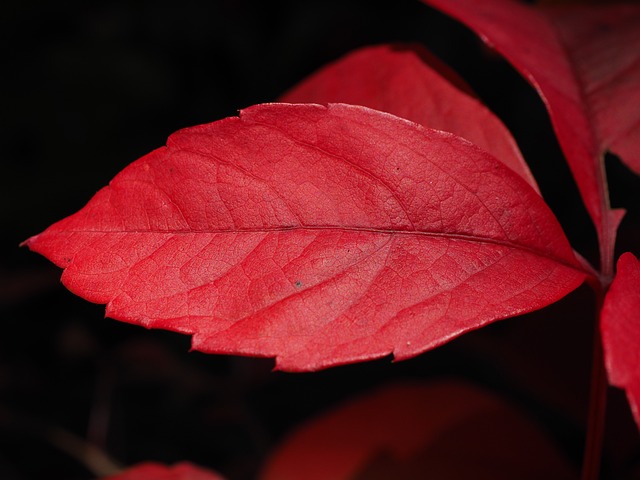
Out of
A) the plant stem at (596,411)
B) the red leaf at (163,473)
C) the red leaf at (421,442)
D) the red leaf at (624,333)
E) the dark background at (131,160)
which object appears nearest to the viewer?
the red leaf at (624,333)

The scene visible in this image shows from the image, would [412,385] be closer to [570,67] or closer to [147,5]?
[570,67]

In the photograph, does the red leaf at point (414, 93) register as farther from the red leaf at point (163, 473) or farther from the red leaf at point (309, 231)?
the red leaf at point (163, 473)

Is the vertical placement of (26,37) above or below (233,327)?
above

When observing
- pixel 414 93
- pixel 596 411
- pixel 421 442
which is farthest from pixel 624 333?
pixel 421 442

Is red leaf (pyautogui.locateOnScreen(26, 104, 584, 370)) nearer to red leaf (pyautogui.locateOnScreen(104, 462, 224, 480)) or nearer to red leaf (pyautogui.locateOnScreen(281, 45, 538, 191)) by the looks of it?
red leaf (pyautogui.locateOnScreen(281, 45, 538, 191))

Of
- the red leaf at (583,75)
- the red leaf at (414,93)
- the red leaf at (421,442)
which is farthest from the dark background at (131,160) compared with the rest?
the red leaf at (414,93)

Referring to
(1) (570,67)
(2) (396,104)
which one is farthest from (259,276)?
(1) (570,67)

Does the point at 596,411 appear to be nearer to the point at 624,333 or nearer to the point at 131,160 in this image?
the point at 624,333
